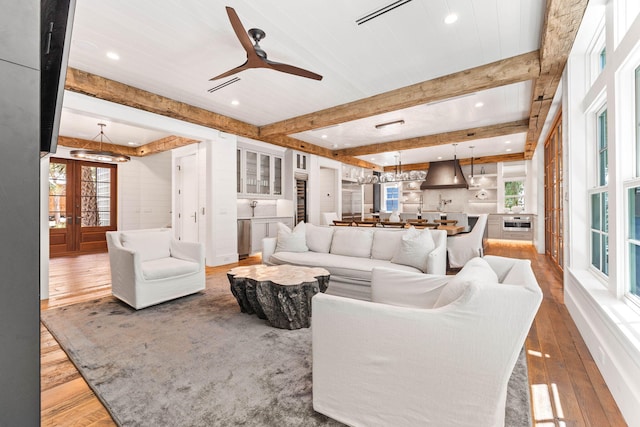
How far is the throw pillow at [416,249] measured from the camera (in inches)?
130

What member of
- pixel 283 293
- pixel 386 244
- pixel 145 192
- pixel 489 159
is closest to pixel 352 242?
pixel 386 244

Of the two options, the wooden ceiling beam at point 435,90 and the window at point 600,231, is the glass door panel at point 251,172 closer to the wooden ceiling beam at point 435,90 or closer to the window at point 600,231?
the wooden ceiling beam at point 435,90

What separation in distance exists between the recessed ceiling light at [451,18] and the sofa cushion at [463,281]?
2.19 m

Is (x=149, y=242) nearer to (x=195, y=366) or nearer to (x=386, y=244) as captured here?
(x=195, y=366)

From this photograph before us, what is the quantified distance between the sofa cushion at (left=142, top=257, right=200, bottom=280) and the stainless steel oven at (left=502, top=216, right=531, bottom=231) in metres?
9.00

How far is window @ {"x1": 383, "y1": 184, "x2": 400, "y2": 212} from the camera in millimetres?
11750

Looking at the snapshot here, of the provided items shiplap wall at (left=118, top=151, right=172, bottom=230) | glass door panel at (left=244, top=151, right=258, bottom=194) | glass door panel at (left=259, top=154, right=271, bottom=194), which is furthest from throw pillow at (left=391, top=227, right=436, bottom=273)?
shiplap wall at (left=118, top=151, right=172, bottom=230)

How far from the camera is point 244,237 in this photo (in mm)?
6215

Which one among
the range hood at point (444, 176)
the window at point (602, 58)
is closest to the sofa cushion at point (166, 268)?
the window at point (602, 58)

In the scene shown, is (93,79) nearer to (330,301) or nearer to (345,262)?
(345,262)

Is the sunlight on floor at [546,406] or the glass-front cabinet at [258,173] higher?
the glass-front cabinet at [258,173]

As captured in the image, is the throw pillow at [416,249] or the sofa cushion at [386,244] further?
the sofa cushion at [386,244]

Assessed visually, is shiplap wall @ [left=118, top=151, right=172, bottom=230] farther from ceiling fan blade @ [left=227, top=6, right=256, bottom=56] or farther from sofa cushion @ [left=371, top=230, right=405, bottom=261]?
sofa cushion @ [left=371, top=230, right=405, bottom=261]

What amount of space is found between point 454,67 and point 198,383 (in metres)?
4.01
